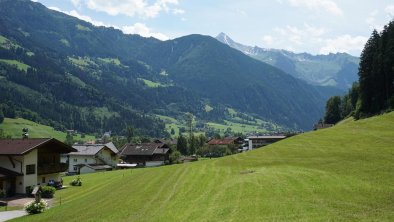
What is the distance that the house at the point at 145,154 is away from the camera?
151 meters

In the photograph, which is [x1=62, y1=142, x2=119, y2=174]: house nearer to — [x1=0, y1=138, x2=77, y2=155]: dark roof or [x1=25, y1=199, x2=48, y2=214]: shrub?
[x1=0, y1=138, x2=77, y2=155]: dark roof

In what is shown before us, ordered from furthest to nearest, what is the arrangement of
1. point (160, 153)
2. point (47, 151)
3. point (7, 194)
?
1. point (160, 153)
2. point (47, 151)
3. point (7, 194)

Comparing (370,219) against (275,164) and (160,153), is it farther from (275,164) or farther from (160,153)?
(160,153)

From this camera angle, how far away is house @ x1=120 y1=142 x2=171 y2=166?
496 feet

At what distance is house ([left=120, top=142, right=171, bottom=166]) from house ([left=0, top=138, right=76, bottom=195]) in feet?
259

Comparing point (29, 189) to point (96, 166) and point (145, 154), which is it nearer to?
point (96, 166)

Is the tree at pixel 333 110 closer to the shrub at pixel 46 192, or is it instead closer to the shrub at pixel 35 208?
the shrub at pixel 46 192

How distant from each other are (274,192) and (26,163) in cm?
4166

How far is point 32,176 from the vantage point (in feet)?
215

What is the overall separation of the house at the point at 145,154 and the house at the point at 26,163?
78933 mm

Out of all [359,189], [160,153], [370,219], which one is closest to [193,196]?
[359,189]

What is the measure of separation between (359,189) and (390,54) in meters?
70.0

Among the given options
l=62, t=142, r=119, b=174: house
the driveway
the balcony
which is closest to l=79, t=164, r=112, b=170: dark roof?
l=62, t=142, r=119, b=174: house

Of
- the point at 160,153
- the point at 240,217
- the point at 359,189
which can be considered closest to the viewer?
the point at 240,217
